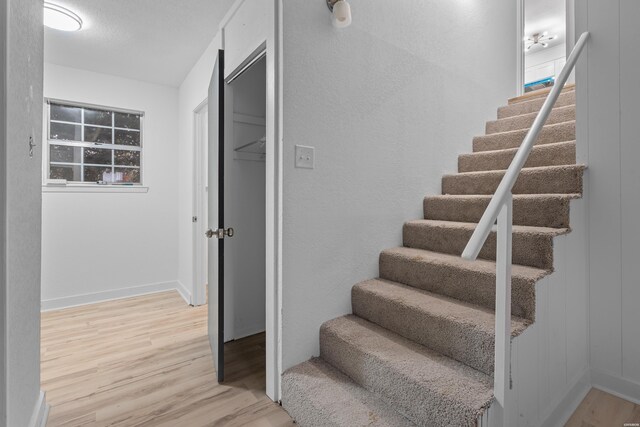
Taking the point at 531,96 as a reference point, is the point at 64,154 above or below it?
below

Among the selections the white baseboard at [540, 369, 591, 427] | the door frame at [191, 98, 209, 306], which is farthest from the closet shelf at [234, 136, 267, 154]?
the white baseboard at [540, 369, 591, 427]

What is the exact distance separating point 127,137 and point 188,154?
835mm

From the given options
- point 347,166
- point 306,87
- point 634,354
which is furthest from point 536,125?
point 634,354

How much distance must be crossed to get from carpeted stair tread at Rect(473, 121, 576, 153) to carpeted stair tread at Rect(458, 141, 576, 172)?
0.13 meters

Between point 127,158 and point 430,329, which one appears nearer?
point 430,329

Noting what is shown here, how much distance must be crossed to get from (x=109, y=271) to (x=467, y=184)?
3641mm

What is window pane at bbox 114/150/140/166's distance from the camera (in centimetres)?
351

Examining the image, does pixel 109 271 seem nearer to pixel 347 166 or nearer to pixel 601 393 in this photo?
pixel 347 166

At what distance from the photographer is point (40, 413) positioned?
1.46 m

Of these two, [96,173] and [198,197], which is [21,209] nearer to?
[198,197]

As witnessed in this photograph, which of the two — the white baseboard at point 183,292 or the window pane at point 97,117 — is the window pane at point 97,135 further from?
the white baseboard at point 183,292

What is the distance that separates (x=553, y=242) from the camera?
1.41 m

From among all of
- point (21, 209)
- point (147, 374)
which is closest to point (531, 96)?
point (21, 209)

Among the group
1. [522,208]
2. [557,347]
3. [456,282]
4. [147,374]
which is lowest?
[147,374]
